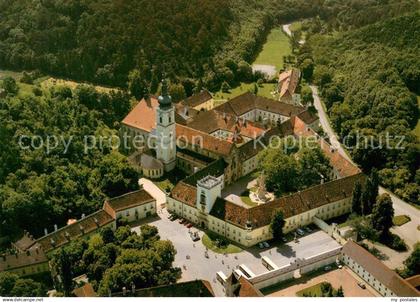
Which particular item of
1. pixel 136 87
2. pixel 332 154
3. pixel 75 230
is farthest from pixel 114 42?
pixel 75 230

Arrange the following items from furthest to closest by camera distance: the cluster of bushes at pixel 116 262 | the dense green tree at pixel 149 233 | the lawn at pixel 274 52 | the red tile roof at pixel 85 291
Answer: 1. the lawn at pixel 274 52
2. the dense green tree at pixel 149 233
3. the cluster of bushes at pixel 116 262
4. the red tile roof at pixel 85 291

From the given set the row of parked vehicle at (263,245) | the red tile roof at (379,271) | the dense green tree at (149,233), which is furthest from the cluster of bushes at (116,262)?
the red tile roof at (379,271)

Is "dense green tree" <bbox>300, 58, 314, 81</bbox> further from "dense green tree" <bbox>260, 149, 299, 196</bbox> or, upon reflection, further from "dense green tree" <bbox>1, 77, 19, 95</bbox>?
"dense green tree" <bbox>1, 77, 19, 95</bbox>

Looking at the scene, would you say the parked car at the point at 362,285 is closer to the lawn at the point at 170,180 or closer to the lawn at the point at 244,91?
the lawn at the point at 170,180

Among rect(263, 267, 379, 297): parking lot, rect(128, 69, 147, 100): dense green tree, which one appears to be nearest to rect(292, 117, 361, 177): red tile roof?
rect(263, 267, 379, 297): parking lot

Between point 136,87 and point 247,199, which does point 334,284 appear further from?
point 136,87
